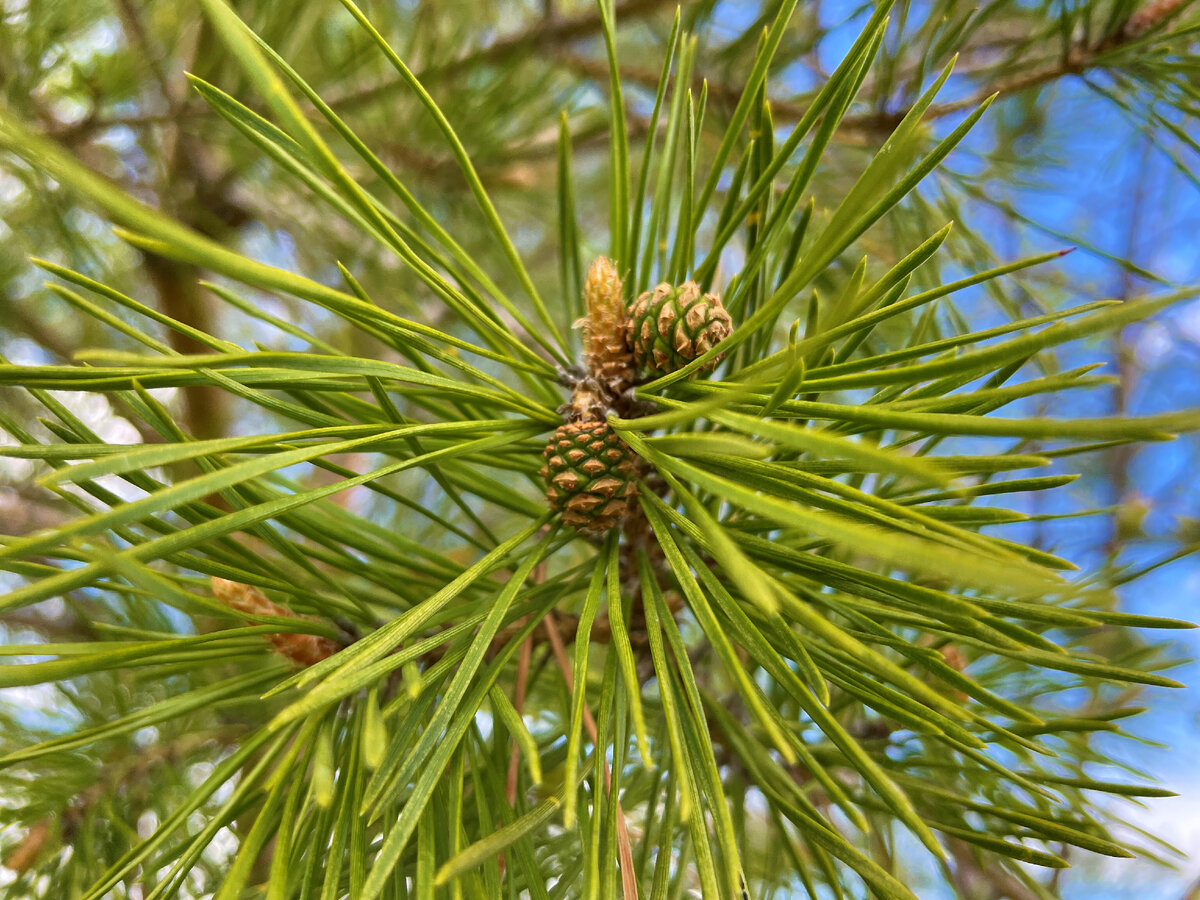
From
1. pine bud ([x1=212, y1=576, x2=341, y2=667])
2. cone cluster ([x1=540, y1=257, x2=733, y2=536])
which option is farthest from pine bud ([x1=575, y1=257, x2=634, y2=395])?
pine bud ([x1=212, y1=576, x2=341, y2=667])

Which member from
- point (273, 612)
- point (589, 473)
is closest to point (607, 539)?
point (589, 473)

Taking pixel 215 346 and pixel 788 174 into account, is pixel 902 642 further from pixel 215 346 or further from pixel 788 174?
pixel 788 174

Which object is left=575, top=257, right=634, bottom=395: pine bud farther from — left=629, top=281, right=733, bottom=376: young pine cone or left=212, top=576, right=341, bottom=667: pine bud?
left=212, top=576, right=341, bottom=667: pine bud

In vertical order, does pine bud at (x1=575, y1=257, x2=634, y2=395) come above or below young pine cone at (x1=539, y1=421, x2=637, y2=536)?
above

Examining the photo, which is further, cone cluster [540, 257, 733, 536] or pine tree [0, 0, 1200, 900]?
cone cluster [540, 257, 733, 536]

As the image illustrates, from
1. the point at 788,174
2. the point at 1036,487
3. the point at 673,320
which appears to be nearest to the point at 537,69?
the point at 788,174

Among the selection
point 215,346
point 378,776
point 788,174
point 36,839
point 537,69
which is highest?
point 537,69

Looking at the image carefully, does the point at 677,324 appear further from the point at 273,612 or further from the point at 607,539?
the point at 273,612
